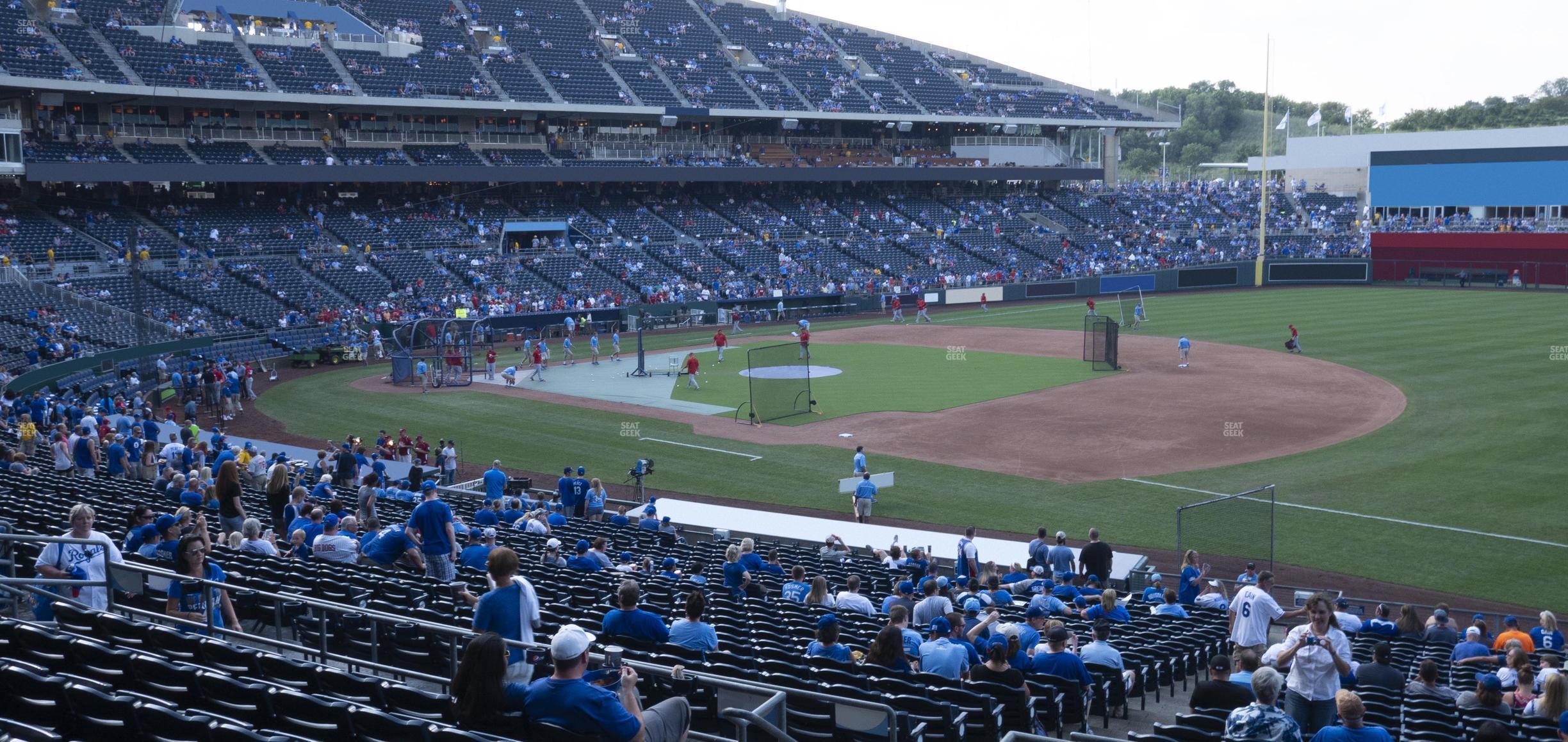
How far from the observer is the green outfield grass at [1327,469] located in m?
21.5

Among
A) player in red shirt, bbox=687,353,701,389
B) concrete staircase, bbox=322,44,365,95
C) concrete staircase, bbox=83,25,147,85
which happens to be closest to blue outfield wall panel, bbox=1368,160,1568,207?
player in red shirt, bbox=687,353,701,389

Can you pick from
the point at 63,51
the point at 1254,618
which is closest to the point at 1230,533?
the point at 1254,618

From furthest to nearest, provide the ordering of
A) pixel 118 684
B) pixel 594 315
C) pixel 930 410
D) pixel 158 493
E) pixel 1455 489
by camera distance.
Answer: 1. pixel 594 315
2. pixel 930 410
3. pixel 1455 489
4. pixel 158 493
5. pixel 118 684

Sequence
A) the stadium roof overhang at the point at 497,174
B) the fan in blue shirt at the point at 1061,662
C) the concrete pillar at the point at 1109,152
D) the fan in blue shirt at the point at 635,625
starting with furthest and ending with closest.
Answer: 1. the concrete pillar at the point at 1109,152
2. the stadium roof overhang at the point at 497,174
3. the fan in blue shirt at the point at 1061,662
4. the fan in blue shirt at the point at 635,625

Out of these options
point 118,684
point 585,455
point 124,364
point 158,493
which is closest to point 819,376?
point 585,455

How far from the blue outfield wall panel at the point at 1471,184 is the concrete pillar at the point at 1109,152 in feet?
63.2

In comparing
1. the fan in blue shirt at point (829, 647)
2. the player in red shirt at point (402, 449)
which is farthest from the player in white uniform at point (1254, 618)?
the player in red shirt at point (402, 449)

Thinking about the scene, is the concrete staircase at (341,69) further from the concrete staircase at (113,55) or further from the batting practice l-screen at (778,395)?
the batting practice l-screen at (778,395)

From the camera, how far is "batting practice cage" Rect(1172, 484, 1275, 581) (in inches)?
850

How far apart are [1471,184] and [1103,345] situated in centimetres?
5062

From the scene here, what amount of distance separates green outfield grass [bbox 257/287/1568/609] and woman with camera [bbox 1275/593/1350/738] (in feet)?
35.4

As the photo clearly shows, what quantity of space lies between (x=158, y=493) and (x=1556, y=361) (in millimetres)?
43013

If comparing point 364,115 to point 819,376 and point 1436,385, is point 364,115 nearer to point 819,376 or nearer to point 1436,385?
point 819,376

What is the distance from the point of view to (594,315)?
58188 mm
